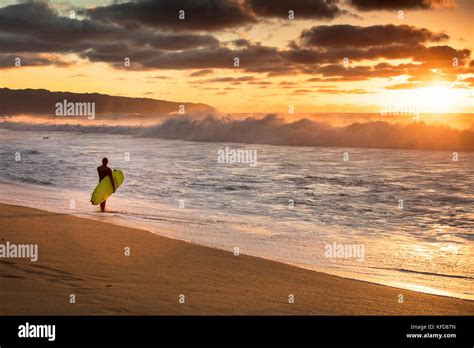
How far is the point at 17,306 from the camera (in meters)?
5.05

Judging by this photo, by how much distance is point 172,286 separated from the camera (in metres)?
6.09

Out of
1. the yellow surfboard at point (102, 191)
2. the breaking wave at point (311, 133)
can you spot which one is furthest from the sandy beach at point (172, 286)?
the breaking wave at point (311, 133)

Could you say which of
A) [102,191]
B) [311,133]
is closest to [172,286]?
[102,191]

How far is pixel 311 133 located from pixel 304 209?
3529 cm

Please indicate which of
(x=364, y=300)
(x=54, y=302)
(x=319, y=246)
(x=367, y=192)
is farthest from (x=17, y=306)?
(x=367, y=192)

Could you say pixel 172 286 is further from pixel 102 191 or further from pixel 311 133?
pixel 311 133

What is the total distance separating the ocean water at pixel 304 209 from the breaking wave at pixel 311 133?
16.1 metres

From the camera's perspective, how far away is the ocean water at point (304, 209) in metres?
8.50

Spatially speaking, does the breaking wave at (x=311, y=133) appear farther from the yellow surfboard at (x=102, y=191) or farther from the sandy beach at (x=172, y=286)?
the sandy beach at (x=172, y=286)

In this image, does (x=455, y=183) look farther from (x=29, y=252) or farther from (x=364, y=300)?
(x=29, y=252)

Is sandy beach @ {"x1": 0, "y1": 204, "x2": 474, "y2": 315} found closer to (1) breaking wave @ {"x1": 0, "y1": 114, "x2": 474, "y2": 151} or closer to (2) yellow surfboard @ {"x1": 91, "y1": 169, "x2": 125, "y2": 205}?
(2) yellow surfboard @ {"x1": 91, "y1": 169, "x2": 125, "y2": 205}

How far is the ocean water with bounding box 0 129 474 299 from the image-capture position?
335 inches

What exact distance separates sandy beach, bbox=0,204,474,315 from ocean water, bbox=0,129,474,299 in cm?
83

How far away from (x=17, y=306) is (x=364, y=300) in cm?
371
